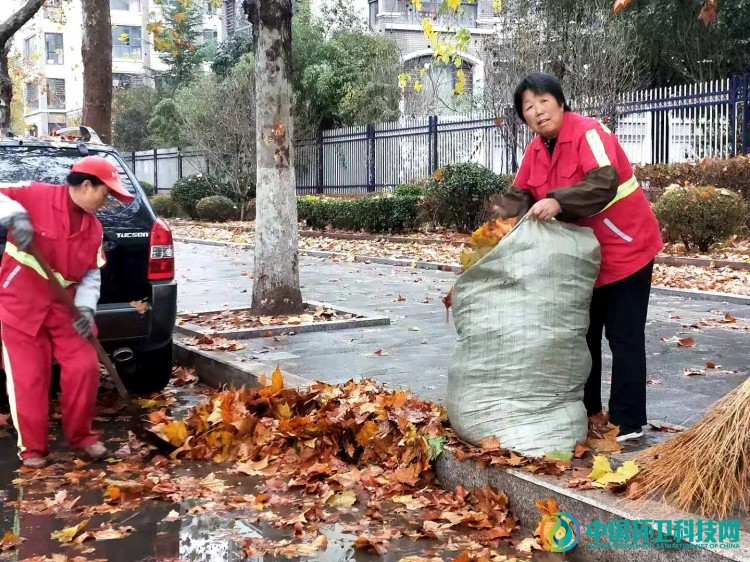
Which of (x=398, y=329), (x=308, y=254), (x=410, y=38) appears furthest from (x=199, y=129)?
(x=398, y=329)

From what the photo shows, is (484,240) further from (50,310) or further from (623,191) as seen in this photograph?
(50,310)

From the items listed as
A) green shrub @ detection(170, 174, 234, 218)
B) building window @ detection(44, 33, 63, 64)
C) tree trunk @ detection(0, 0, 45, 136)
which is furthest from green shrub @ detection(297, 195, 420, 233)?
building window @ detection(44, 33, 63, 64)

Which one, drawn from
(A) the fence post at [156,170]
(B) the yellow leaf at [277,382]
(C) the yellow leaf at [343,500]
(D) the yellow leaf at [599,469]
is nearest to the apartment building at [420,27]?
(A) the fence post at [156,170]

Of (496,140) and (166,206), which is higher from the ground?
(496,140)

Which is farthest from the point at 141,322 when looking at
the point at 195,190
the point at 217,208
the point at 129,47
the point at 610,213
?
the point at 129,47

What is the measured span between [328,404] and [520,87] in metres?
2.02

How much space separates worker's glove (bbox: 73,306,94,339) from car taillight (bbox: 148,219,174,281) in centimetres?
102

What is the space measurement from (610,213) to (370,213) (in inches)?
624

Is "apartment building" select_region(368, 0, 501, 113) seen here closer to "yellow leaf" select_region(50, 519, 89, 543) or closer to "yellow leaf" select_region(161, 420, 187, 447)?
"yellow leaf" select_region(161, 420, 187, 447)

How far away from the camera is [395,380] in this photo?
5961 millimetres

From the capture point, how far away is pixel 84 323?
182 inches

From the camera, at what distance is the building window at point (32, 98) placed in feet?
218

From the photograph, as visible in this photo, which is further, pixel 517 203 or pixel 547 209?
pixel 517 203

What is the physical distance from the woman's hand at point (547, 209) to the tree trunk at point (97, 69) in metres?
A: 10.8
